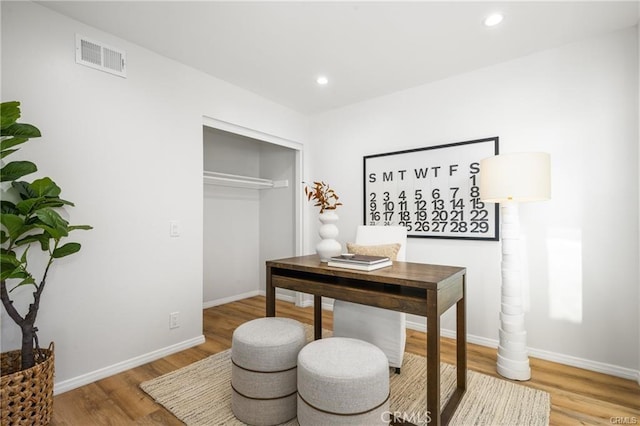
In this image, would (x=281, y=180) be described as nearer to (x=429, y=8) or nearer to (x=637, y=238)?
(x=429, y=8)

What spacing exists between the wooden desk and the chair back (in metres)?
0.40

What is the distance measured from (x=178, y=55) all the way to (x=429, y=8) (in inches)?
76.8

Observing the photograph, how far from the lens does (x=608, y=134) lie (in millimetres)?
2252

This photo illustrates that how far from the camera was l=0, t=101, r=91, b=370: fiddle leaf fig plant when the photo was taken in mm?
1560

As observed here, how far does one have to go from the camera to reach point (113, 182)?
2268 millimetres

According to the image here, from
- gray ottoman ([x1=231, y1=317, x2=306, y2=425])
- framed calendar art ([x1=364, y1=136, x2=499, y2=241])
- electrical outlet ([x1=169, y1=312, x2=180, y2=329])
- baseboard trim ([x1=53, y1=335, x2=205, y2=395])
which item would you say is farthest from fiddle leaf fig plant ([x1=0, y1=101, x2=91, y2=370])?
framed calendar art ([x1=364, y1=136, x2=499, y2=241])

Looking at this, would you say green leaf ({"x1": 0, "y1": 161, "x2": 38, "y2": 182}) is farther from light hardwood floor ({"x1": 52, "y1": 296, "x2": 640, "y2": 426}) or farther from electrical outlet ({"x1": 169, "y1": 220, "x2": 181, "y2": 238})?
light hardwood floor ({"x1": 52, "y1": 296, "x2": 640, "y2": 426})

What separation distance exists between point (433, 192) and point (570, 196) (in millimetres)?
1030

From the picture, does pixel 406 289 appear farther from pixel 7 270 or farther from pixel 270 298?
pixel 7 270

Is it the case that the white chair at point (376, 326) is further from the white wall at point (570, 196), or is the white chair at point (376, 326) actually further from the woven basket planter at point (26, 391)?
the woven basket planter at point (26, 391)

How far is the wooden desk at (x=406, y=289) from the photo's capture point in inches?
58.9

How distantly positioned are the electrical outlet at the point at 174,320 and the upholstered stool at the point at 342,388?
5.15ft

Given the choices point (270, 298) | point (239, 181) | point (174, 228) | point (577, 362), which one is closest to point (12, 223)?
point (174, 228)

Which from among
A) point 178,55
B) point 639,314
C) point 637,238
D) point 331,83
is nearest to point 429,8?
point 331,83
